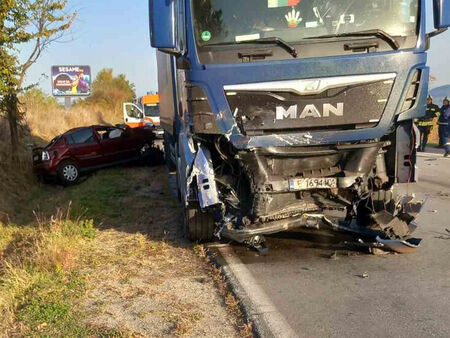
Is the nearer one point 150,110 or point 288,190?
point 288,190

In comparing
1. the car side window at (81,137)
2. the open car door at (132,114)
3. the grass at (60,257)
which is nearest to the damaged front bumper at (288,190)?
the grass at (60,257)

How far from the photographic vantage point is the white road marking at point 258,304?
373cm

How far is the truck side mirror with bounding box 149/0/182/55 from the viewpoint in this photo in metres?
5.15

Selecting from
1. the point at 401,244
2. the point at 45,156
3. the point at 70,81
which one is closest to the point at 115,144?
the point at 45,156

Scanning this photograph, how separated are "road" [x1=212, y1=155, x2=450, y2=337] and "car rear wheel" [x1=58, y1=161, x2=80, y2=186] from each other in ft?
30.9

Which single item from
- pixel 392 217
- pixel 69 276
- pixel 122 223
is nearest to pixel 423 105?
pixel 392 217

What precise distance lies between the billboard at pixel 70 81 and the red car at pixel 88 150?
1688 centimetres

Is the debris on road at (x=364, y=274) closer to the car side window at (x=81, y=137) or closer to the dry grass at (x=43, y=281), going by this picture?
the dry grass at (x=43, y=281)

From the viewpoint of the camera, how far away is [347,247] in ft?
19.1

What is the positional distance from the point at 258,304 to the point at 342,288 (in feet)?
2.85

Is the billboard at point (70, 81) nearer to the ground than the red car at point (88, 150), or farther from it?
farther from it

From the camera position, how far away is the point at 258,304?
423 cm

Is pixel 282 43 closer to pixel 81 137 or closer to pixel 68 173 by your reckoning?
pixel 68 173

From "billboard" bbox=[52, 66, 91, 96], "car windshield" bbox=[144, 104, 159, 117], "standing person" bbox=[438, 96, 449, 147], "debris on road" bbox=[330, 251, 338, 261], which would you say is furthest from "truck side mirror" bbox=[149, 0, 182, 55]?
"billboard" bbox=[52, 66, 91, 96]
